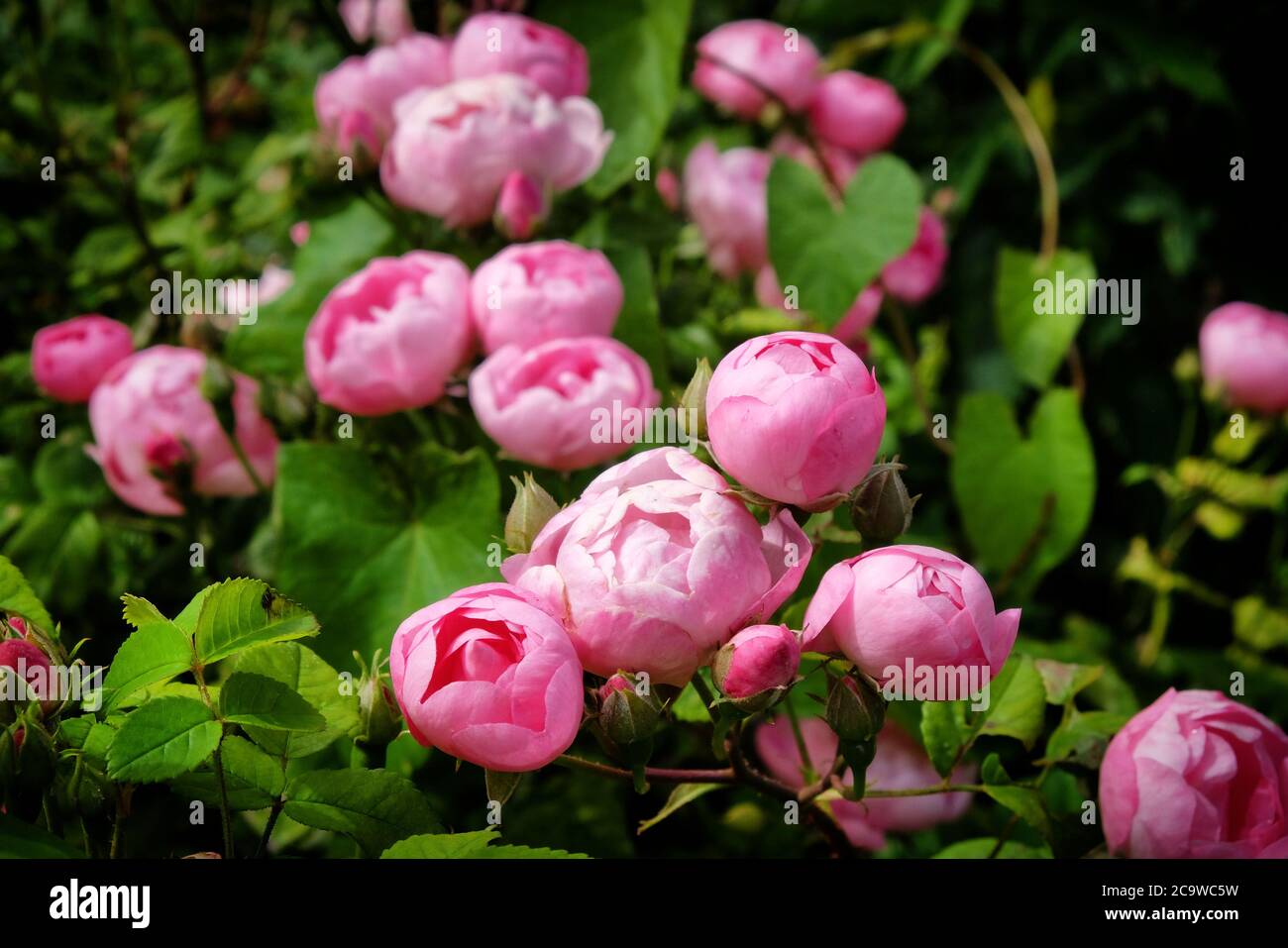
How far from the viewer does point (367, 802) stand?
1.41 ft

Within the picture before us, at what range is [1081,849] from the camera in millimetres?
514

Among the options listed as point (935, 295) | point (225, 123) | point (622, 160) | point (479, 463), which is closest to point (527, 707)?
point (479, 463)

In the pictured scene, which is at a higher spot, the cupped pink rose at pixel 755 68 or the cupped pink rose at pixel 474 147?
the cupped pink rose at pixel 755 68

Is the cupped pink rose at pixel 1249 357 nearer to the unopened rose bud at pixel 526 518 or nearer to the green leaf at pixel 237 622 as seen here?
the unopened rose bud at pixel 526 518

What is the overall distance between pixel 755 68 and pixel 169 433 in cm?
64

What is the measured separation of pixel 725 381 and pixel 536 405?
0.16m

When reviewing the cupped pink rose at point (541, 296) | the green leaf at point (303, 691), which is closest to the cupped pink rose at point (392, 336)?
the cupped pink rose at point (541, 296)

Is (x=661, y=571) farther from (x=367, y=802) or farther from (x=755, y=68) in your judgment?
(x=755, y=68)

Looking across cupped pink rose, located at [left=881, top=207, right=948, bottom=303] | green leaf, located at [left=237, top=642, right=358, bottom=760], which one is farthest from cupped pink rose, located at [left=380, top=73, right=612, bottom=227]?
cupped pink rose, located at [left=881, top=207, right=948, bottom=303]

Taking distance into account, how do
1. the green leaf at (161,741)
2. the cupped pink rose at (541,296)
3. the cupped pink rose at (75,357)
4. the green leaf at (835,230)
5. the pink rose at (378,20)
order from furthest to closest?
the pink rose at (378,20) → the green leaf at (835,230) → the cupped pink rose at (75,357) → the cupped pink rose at (541,296) → the green leaf at (161,741)

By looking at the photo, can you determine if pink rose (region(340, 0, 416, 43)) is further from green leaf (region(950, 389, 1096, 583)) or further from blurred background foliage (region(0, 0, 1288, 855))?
green leaf (region(950, 389, 1096, 583))

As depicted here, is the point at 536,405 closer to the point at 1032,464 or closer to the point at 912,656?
the point at 912,656

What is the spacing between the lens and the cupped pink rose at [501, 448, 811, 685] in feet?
1.28

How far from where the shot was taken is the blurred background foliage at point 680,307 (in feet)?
2.27
